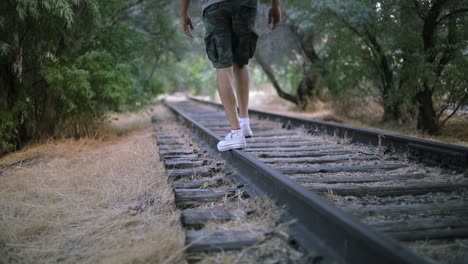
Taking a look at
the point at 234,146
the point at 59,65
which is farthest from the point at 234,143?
the point at 59,65

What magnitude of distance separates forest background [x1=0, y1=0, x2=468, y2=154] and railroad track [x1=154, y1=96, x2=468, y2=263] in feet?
6.66

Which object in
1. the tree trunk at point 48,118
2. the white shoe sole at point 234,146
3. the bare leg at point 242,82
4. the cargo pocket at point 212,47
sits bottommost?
the white shoe sole at point 234,146

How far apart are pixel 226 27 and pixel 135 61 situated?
3852mm

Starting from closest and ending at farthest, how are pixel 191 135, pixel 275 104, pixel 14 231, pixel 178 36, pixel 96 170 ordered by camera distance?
pixel 14 231
pixel 96 170
pixel 191 135
pixel 178 36
pixel 275 104

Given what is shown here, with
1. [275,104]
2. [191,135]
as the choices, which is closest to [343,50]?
[191,135]

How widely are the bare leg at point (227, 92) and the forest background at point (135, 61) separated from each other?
207 cm

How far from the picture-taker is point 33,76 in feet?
18.5

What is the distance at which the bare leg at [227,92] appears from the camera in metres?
3.35

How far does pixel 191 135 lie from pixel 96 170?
2013 millimetres

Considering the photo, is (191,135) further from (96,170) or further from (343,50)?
(343,50)

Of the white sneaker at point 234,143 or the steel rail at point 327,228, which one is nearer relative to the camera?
the steel rail at point 327,228

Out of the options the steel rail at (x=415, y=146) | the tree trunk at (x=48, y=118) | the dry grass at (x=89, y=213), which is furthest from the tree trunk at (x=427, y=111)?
the tree trunk at (x=48, y=118)

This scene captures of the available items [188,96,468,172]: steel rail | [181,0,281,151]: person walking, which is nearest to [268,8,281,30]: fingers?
[181,0,281,151]: person walking

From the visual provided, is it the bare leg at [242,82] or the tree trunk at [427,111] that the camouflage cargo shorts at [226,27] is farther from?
the tree trunk at [427,111]
